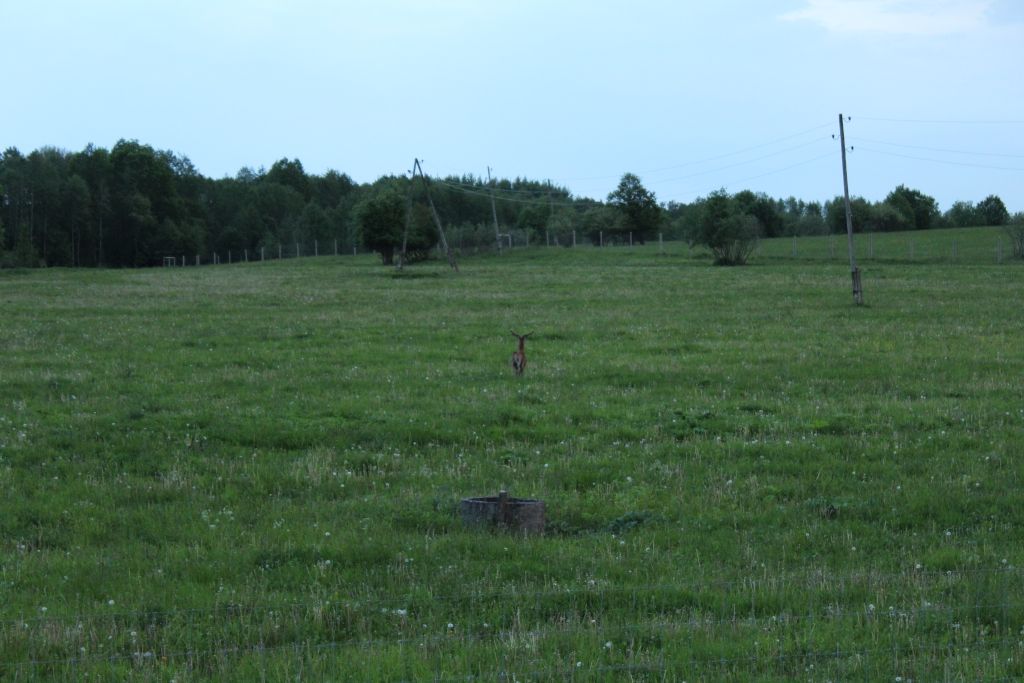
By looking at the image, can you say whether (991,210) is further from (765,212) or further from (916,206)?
(765,212)

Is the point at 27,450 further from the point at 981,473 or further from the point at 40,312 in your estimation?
the point at 40,312

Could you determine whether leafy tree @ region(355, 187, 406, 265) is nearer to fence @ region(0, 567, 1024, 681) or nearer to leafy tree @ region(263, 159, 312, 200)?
fence @ region(0, 567, 1024, 681)

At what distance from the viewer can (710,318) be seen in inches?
1256

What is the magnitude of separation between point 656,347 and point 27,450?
14876mm

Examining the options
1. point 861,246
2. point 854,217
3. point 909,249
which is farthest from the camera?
point 854,217

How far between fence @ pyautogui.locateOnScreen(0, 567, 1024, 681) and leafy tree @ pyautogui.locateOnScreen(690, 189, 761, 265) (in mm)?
62750

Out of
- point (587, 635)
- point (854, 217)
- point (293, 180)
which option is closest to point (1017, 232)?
point (854, 217)

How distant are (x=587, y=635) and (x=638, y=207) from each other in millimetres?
118482

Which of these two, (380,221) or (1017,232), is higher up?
(380,221)

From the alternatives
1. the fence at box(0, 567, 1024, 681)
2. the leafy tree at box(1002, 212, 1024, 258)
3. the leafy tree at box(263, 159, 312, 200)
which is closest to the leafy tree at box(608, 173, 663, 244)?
the leafy tree at box(1002, 212, 1024, 258)

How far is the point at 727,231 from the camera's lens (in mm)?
69750

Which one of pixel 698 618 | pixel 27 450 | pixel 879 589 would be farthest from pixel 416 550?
pixel 27 450

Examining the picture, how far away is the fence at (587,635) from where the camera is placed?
21.4 ft

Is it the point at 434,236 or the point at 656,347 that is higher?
the point at 434,236
